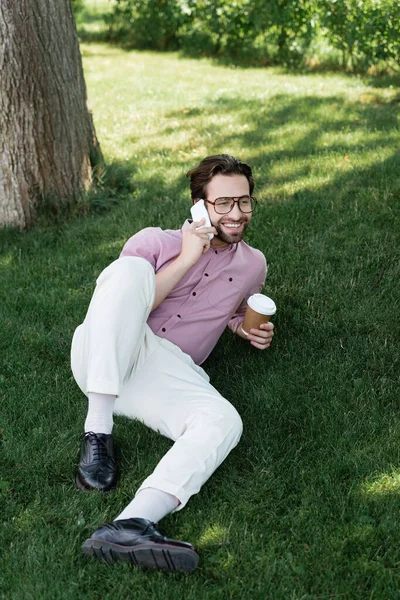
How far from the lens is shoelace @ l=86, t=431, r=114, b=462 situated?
3.30 metres

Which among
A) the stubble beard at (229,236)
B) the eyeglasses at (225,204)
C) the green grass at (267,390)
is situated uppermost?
the eyeglasses at (225,204)

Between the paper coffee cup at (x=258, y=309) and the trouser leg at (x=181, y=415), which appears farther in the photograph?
the paper coffee cup at (x=258, y=309)

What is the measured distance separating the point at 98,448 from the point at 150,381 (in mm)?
416

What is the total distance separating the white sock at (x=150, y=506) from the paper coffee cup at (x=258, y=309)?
3.75ft

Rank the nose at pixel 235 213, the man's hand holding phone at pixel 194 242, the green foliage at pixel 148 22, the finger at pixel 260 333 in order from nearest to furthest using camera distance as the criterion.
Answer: the man's hand holding phone at pixel 194 242 < the nose at pixel 235 213 < the finger at pixel 260 333 < the green foliage at pixel 148 22

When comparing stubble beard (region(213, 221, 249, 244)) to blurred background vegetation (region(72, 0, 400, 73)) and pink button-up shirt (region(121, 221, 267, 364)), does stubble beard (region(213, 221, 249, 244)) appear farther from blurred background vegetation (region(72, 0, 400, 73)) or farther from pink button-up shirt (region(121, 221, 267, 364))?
blurred background vegetation (region(72, 0, 400, 73))

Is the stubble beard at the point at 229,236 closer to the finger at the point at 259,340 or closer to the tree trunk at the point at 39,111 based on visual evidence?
the finger at the point at 259,340

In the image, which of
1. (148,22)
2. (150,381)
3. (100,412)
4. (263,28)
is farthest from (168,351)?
(148,22)

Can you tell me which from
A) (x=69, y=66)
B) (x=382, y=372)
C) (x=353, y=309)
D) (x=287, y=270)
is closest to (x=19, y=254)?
(x=69, y=66)

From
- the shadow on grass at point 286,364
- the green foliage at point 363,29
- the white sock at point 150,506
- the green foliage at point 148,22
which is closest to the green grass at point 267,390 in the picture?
the shadow on grass at point 286,364

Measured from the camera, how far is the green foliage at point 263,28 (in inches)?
408

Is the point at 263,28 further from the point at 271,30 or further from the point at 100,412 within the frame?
the point at 100,412

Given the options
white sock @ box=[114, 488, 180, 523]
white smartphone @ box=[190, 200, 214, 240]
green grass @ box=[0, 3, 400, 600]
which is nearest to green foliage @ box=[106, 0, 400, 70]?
green grass @ box=[0, 3, 400, 600]

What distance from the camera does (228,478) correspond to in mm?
3396
